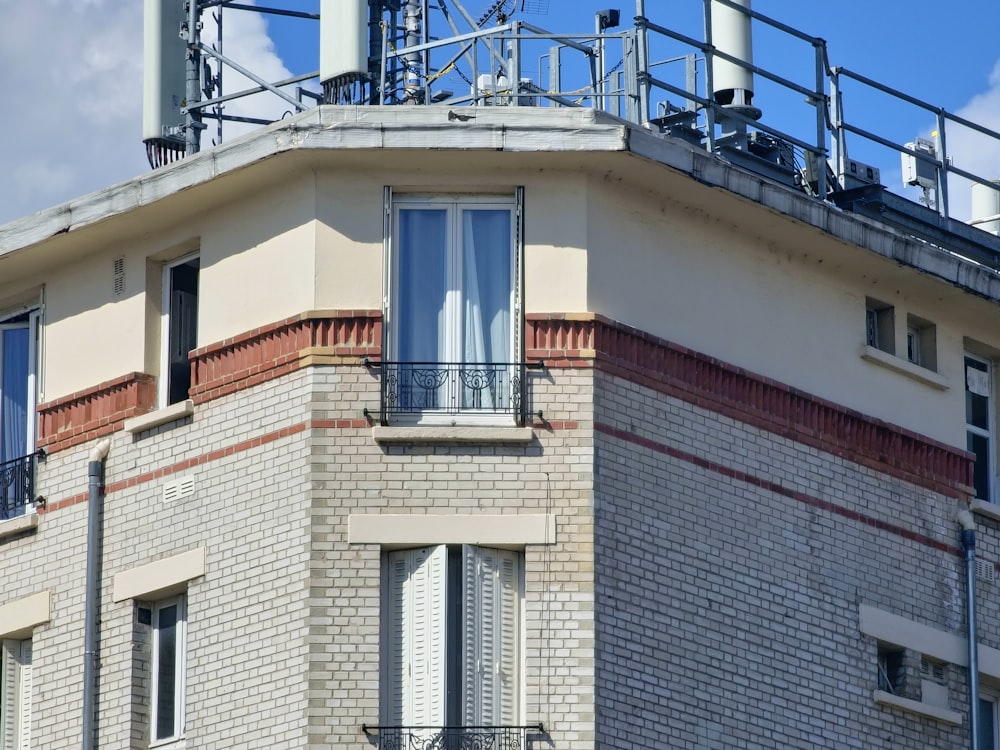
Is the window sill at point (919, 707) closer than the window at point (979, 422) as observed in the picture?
Yes

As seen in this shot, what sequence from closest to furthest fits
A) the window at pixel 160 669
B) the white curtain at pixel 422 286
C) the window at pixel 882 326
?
the white curtain at pixel 422 286, the window at pixel 160 669, the window at pixel 882 326

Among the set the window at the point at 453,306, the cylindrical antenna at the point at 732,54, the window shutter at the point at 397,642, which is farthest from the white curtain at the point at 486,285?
the cylindrical antenna at the point at 732,54

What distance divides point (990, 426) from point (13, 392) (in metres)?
12.4

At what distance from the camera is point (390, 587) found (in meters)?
28.6

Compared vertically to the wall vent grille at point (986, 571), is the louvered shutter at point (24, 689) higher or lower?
lower

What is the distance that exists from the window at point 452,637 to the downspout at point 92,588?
3.88 metres

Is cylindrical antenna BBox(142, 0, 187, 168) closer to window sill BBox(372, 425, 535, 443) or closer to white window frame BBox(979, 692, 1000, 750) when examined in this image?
window sill BBox(372, 425, 535, 443)

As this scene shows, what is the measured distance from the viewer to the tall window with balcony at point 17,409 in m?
32.3

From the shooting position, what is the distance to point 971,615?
32594 mm

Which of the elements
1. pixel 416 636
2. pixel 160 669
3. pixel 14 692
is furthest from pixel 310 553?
pixel 14 692

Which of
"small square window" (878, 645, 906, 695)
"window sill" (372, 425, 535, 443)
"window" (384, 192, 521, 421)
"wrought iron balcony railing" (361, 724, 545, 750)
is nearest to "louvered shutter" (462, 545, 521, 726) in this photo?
"wrought iron balcony railing" (361, 724, 545, 750)

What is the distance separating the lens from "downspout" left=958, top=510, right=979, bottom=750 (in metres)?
32.2

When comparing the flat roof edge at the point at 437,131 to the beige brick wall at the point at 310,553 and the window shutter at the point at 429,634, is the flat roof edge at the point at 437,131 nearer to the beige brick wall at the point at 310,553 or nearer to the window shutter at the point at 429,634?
the beige brick wall at the point at 310,553

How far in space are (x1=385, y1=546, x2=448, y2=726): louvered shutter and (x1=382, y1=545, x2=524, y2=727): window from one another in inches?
0.4
